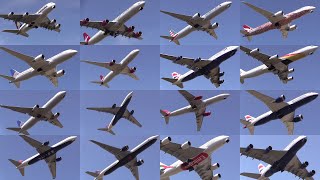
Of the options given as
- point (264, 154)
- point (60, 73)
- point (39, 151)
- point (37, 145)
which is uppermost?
point (60, 73)

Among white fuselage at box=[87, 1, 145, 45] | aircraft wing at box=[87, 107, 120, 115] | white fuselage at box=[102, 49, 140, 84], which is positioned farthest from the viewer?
aircraft wing at box=[87, 107, 120, 115]

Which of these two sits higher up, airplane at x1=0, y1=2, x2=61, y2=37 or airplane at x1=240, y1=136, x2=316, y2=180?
airplane at x1=0, y1=2, x2=61, y2=37

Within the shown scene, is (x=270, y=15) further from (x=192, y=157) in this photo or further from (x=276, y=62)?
(x=192, y=157)

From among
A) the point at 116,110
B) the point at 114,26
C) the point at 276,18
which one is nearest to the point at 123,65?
the point at 114,26

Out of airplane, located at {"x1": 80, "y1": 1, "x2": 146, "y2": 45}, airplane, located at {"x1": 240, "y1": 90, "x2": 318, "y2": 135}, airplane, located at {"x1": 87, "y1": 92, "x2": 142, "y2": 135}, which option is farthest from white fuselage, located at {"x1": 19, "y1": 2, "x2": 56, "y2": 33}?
airplane, located at {"x1": 240, "y1": 90, "x2": 318, "y2": 135}

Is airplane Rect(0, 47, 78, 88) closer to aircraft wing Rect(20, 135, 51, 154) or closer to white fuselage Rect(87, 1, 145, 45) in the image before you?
white fuselage Rect(87, 1, 145, 45)

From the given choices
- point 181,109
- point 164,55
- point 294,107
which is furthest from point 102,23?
point 294,107
